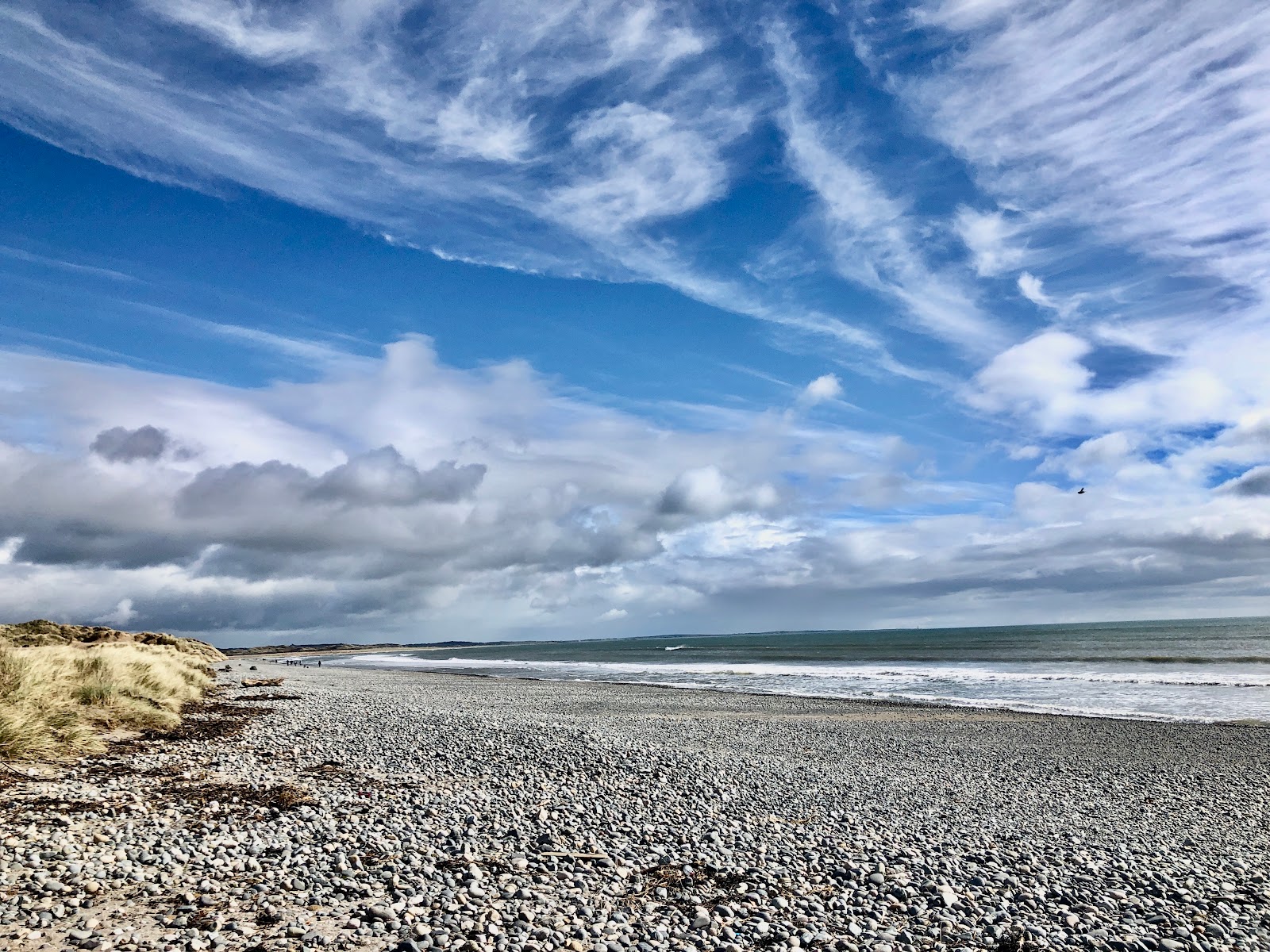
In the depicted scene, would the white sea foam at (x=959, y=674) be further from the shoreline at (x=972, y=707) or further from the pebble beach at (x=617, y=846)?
the pebble beach at (x=617, y=846)

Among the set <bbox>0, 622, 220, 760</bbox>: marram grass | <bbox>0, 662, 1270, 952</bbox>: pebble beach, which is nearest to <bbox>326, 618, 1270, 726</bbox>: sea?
<bbox>0, 662, 1270, 952</bbox>: pebble beach

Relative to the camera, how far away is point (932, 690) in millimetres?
36812

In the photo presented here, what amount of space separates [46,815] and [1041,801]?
14.6 meters

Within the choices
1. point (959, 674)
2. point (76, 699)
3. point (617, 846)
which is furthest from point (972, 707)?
point (76, 699)

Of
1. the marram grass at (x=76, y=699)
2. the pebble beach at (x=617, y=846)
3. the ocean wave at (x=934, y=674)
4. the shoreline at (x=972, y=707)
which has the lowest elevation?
the ocean wave at (x=934, y=674)

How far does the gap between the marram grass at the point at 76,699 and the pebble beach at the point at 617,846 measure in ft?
2.32

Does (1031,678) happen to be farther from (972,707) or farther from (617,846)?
(617,846)

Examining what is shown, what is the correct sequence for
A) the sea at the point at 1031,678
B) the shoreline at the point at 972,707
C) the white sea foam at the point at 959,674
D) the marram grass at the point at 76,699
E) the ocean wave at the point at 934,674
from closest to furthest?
the marram grass at the point at 76,699
the shoreline at the point at 972,707
the sea at the point at 1031,678
the ocean wave at the point at 934,674
the white sea foam at the point at 959,674

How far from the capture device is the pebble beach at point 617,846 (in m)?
6.54

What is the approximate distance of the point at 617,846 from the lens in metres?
9.08

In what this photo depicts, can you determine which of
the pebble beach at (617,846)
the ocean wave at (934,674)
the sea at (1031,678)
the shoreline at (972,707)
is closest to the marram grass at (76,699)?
the pebble beach at (617,846)

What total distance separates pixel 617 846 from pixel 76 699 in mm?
13581

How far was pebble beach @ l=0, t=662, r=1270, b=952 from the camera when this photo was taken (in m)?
6.54

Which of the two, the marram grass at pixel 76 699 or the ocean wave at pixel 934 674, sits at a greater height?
the marram grass at pixel 76 699
